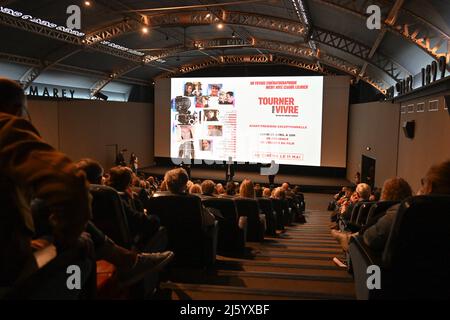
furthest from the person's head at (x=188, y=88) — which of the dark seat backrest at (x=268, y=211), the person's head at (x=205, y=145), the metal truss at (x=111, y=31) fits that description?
the dark seat backrest at (x=268, y=211)

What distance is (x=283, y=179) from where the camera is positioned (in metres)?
14.8

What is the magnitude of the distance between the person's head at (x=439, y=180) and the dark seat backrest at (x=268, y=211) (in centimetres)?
348

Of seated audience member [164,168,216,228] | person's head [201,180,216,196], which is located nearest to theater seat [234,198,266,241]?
person's head [201,180,216,196]

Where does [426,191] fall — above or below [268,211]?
above

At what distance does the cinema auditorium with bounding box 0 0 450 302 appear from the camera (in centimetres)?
134

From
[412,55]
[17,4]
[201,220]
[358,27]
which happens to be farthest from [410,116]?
[17,4]

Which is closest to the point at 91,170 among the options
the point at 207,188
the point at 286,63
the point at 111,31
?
the point at 207,188

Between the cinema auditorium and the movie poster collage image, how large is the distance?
6 cm

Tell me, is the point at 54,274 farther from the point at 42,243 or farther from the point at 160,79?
the point at 160,79

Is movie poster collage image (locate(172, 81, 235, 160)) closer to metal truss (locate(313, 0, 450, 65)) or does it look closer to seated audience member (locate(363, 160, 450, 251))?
metal truss (locate(313, 0, 450, 65))

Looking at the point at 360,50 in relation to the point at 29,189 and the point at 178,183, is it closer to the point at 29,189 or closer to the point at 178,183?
the point at 178,183

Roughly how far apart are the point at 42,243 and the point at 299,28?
34.0 feet

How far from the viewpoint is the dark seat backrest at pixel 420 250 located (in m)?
1.72

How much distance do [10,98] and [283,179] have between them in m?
14.0
